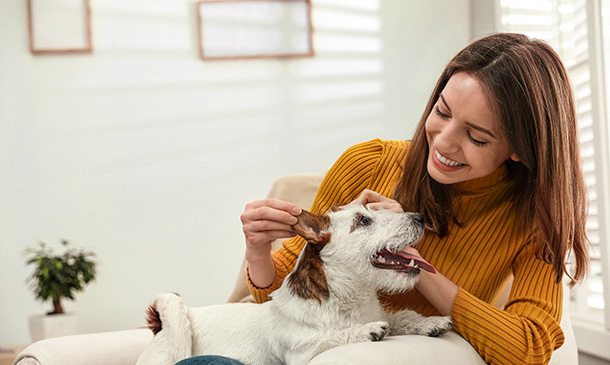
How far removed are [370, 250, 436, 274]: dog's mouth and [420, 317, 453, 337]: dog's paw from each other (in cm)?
12

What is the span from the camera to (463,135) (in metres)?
1.37

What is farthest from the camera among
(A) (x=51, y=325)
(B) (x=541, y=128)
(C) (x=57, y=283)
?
(C) (x=57, y=283)

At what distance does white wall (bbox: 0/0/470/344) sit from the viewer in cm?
372

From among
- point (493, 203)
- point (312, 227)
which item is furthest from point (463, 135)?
point (312, 227)

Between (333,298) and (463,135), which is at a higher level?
(463,135)

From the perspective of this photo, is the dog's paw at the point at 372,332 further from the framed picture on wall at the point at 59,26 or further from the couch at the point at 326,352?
the framed picture on wall at the point at 59,26

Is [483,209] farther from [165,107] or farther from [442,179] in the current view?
[165,107]

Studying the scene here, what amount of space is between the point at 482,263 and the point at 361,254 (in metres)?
0.44

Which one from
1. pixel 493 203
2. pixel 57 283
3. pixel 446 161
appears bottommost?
pixel 57 283

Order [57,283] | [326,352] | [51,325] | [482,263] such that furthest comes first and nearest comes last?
[57,283] < [51,325] < [482,263] < [326,352]

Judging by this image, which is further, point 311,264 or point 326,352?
point 311,264

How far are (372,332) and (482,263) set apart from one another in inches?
19.3

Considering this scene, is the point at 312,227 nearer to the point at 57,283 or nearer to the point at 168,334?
the point at 168,334

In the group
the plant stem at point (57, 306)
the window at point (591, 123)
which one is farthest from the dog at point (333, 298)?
the plant stem at point (57, 306)
